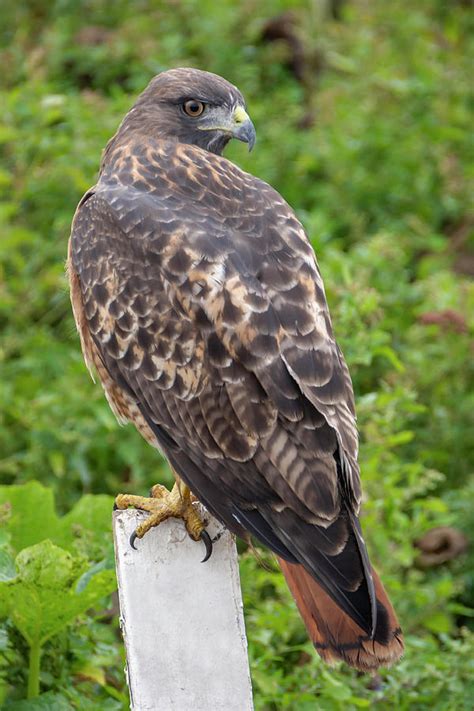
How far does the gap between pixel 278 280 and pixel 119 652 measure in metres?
1.35

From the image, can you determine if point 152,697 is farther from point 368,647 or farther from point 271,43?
point 271,43

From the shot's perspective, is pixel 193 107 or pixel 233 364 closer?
pixel 233 364

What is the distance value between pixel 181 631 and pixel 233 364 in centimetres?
75

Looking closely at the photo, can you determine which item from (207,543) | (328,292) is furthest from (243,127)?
(207,543)

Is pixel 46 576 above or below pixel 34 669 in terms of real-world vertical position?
above

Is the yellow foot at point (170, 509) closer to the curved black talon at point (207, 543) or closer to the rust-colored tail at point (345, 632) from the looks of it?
the curved black talon at point (207, 543)

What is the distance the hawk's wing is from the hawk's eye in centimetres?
29

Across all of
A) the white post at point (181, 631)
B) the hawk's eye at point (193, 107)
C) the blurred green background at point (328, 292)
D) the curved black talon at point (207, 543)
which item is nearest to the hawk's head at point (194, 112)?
the hawk's eye at point (193, 107)

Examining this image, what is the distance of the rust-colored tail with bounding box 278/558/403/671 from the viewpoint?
3.27 meters

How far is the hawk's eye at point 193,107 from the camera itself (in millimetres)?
4355

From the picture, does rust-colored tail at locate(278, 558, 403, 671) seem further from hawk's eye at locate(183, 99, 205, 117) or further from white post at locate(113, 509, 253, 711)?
hawk's eye at locate(183, 99, 205, 117)

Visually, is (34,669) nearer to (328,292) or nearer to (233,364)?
(233,364)

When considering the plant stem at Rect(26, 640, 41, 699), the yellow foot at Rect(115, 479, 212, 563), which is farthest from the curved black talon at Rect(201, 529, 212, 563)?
the plant stem at Rect(26, 640, 41, 699)

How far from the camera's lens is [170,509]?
12.1 ft
